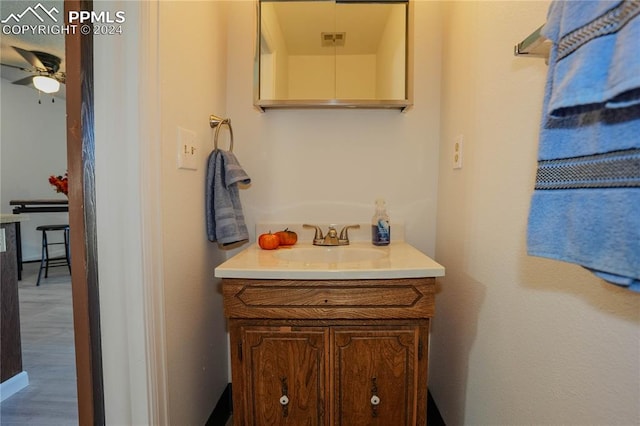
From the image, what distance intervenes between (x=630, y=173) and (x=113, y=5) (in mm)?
1064

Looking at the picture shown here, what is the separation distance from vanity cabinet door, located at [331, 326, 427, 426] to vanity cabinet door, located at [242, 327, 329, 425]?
53 mm

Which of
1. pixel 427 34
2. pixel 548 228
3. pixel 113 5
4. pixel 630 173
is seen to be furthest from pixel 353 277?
pixel 427 34

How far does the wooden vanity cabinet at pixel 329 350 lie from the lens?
0.98 meters

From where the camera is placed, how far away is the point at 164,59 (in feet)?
3.02

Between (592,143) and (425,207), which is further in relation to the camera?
(425,207)

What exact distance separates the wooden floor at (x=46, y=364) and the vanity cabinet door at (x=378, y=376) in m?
1.27

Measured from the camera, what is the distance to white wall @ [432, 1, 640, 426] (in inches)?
22.8

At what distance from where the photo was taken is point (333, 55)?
141 centimetres

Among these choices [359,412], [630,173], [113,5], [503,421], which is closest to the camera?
[630,173]

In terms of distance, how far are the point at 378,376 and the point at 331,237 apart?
1.93ft

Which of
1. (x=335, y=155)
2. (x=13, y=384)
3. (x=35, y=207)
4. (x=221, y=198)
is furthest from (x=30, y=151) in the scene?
(x=335, y=155)

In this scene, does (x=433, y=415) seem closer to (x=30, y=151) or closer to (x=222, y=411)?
(x=222, y=411)

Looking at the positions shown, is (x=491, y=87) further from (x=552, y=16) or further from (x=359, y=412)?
(x=359, y=412)

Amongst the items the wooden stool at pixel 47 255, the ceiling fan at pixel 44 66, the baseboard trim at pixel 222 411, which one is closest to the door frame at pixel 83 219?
the baseboard trim at pixel 222 411
